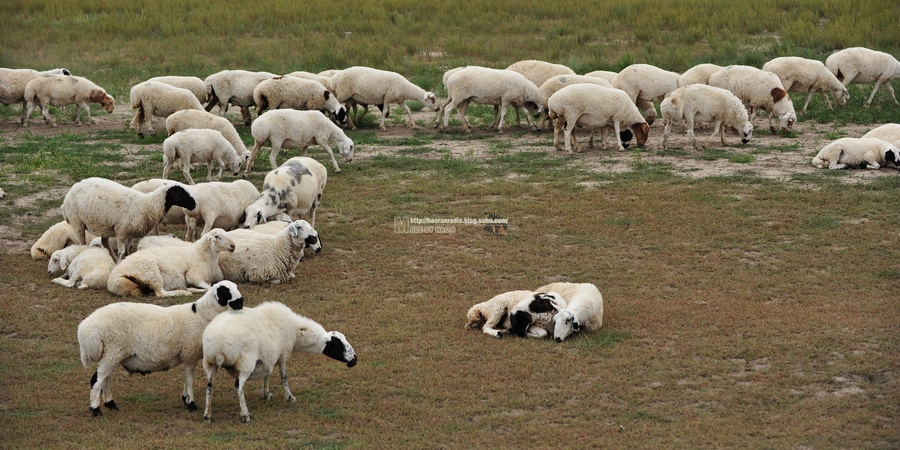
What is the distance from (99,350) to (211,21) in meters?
27.8

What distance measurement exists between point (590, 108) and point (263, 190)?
693 cm

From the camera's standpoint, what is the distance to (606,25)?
32.3 m

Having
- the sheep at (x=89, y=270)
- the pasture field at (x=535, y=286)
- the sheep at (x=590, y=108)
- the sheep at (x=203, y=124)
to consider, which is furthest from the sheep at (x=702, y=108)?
the sheep at (x=89, y=270)

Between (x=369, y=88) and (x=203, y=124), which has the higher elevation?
(x=369, y=88)

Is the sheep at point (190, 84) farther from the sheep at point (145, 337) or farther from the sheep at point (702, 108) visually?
the sheep at point (145, 337)

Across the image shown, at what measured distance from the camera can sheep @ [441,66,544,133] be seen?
21109 mm

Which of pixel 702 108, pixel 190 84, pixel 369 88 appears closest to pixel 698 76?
pixel 702 108

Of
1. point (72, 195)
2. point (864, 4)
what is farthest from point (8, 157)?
point (864, 4)

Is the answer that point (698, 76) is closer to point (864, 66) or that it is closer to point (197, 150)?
point (864, 66)

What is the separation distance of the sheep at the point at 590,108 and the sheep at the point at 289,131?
13.4 feet

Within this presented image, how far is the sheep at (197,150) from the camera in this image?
16.0 metres

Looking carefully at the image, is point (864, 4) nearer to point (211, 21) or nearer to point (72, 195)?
point (211, 21)

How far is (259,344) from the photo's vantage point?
820 cm

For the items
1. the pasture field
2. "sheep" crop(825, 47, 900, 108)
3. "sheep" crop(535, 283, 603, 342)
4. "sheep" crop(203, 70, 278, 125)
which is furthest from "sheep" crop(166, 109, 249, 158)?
"sheep" crop(825, 47, 900, 108)
